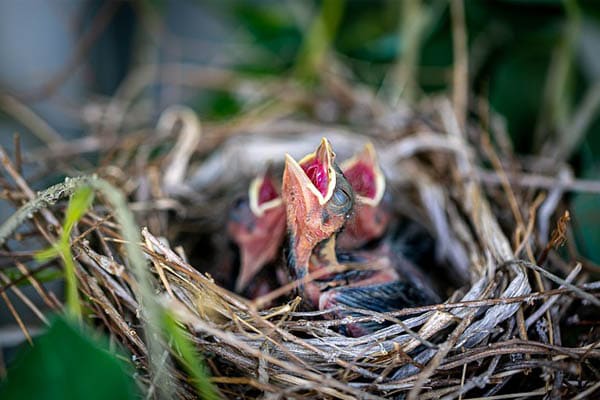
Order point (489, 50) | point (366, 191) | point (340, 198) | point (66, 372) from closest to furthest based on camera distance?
1. point (66, 372)
2. point (340, 198)
3. point (366, 191)
4. point (489, 50)

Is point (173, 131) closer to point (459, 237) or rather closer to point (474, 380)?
point (459, 237)

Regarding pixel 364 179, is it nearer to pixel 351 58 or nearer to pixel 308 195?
pixel 308 195

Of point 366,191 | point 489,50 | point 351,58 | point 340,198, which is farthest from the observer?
point 351,58

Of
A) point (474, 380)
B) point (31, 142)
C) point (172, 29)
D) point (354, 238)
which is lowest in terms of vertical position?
point (474, 380)

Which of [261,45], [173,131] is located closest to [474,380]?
[173,131]

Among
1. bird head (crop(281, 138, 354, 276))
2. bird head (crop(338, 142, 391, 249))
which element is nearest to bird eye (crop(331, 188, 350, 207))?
bird head (crop(281, 138, 354, 276))

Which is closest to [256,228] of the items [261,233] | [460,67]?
[261,233]

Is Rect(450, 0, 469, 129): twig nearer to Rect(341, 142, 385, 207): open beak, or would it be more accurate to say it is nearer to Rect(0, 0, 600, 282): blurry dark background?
Rect(0, 0, 600, 282): blurry dark background
